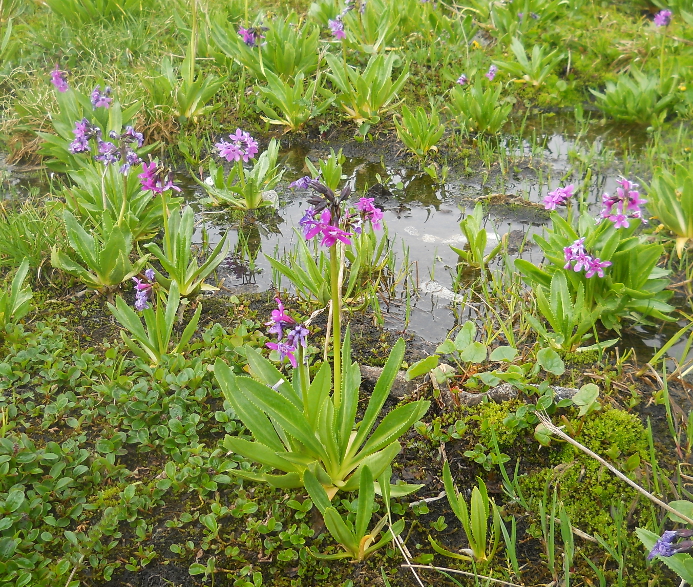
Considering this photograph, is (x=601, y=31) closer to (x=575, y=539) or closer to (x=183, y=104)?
(x=183, y=104)

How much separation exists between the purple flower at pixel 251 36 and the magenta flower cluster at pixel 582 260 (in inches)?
127

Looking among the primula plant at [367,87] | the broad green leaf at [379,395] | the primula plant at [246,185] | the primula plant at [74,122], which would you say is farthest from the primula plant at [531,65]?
the broad green leaf at [379,395]

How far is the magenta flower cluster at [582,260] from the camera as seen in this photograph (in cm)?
278

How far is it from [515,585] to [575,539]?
1.04 feet

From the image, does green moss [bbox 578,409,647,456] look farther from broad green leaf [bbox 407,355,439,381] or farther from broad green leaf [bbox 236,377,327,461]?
broad green leaf [bbox 236,377,327,461]

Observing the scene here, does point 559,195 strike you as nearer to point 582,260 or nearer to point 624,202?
point 624,202

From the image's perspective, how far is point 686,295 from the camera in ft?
10.6

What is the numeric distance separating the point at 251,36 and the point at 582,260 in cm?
337

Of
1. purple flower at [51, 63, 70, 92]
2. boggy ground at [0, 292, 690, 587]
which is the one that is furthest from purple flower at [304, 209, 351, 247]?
purple flower at [51, 63, 70, 92]

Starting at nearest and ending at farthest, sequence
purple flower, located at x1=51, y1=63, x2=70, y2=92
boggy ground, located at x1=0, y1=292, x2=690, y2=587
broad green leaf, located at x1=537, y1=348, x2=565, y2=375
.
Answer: boggy ground, located at x1=0, y1=292, x2=690, y2=587
broad green leaf, located at x1=537, y1=348, x2=565, y2=375
purple flower, located at x1=51, y1=63, x2=70, y2=92

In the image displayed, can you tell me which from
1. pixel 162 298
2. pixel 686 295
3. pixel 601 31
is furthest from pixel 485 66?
pixel 162 298

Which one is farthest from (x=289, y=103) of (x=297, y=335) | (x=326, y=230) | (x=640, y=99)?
(x=297, y=335)

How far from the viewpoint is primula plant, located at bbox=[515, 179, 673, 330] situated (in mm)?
2834

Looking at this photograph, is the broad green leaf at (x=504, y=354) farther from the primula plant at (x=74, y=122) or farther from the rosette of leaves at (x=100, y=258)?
the primula plant at (x=74, y=122)
